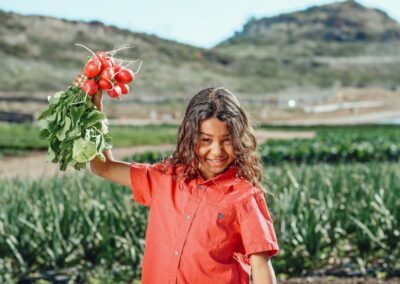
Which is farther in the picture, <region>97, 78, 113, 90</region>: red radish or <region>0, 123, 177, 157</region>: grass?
<region>0, 123, 177, 157</region>: grass

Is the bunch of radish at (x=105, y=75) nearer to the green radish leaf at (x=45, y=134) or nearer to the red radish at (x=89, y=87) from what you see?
the red radish at (x=89, y=87)

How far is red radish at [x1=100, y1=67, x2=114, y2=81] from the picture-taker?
7.20 ft

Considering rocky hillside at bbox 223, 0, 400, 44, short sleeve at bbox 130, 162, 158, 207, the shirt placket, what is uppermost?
rocky hillside at bbox 223, 0, 400, 44

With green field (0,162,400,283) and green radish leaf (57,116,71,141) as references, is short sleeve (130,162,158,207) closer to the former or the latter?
green radish leaf (57,116,71,141)

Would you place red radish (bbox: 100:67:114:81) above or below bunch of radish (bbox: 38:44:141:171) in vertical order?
above

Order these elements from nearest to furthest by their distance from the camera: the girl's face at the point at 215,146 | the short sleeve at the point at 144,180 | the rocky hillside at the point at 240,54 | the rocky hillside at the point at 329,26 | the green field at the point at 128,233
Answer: the girl's face at the point at 215,146, the short sleeve at the point at 144,180, the green field at the point at 128,233, the rocky hillside at the point at 240,54, the rocky hillside at the point at 329,26

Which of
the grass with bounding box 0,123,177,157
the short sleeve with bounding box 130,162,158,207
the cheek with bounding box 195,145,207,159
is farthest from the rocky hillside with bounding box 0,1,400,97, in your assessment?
the cheek with bounding box 195,145,207,159

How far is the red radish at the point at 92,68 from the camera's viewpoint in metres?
2.17

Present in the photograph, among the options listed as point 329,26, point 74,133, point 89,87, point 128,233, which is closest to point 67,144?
point 74,133

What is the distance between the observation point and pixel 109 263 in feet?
15.0

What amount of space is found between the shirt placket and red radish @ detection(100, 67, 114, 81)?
45 centimetres

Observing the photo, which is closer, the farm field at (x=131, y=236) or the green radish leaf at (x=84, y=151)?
the green radish leaf at (x=84, y=151)

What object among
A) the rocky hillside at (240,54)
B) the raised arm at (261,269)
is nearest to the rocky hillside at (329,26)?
the rocky hillside at (240,54)

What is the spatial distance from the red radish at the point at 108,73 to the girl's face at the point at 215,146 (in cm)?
32
